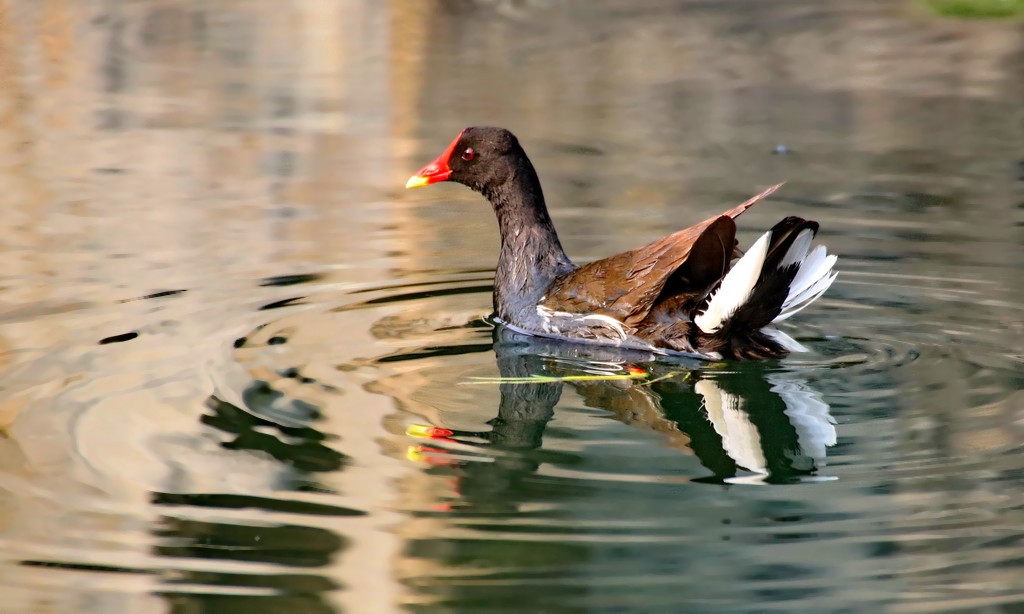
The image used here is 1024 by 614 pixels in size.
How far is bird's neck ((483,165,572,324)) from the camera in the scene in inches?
238

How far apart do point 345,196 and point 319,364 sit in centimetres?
369

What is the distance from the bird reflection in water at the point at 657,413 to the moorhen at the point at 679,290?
0.29 feet

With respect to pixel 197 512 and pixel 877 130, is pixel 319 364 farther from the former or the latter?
pixel 877 130

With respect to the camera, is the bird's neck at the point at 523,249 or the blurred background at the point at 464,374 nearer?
the blurred background at the point at 464,374

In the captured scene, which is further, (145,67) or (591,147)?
(145,67)

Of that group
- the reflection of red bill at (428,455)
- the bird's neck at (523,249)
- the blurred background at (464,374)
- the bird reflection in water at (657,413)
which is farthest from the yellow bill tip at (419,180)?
the reflection of red bill at (428,455)

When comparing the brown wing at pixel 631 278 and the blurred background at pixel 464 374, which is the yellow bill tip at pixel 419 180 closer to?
the blurred background at pixel 464 374

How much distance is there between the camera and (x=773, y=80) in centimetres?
1285

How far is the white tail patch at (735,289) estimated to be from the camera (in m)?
4.90

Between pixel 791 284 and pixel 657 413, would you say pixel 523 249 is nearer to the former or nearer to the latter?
pixel 791 284

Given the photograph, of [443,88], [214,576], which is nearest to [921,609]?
[214,576]

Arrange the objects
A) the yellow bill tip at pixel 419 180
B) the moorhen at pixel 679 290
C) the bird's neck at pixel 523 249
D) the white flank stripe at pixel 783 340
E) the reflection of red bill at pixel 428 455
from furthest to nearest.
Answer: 1. the yellow bill tip at pixel 419 180
2. the bird's neck at pixel 523 249
3. the white flank stripe at pixel 783 340
4. the moorhen at pixel 679 290
5. the reflection of red bill at pixel 428 455

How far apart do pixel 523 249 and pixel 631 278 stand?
0.79m

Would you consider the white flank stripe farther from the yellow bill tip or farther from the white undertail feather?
the yellow bill tip
